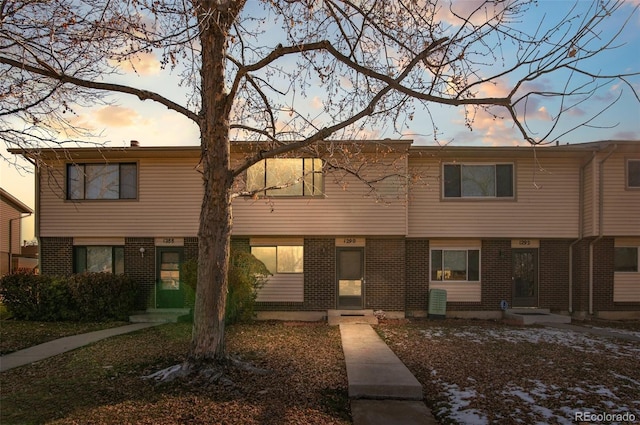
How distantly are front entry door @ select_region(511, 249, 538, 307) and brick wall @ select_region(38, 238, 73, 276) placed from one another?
1422cm

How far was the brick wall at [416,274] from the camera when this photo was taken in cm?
1445

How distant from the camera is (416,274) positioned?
47.6 ft

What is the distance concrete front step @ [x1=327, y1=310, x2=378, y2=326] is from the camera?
1305 centimetres

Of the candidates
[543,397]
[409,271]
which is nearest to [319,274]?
[409,271]

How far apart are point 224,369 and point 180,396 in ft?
3.33

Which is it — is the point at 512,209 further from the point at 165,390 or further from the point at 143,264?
the point at 165,390

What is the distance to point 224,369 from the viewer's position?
270 inches

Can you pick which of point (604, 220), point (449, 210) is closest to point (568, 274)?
point (604, 220)

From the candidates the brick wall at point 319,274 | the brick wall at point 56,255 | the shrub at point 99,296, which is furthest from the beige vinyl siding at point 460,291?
the brick wall at point 56,255

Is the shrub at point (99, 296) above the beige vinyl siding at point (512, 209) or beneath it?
beneath

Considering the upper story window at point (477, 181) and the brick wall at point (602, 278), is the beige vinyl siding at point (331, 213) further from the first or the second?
the brick wall at point (602, 278)

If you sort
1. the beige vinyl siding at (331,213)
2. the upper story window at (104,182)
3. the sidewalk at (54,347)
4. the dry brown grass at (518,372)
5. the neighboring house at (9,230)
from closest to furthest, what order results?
the dry brown grass at (518,372) < the sidewalk at (54,347) < the beige vinyl siding at (331,213) < the upper story window at (104,182) < the neighboring house at (9,230)

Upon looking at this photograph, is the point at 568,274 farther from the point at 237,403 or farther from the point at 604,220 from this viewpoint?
the point at 237,403

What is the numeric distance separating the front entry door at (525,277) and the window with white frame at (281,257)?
271 inches
